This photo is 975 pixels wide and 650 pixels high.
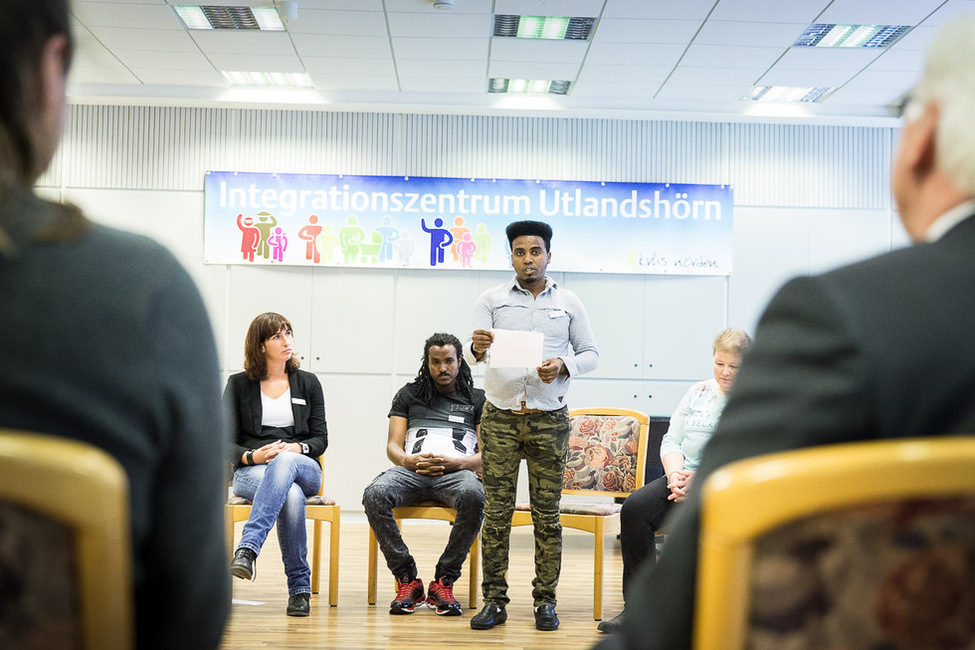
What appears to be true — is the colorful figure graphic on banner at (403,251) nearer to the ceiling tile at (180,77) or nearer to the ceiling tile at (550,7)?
the ceiling tile at (180,77)

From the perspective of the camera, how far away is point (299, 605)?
410cm

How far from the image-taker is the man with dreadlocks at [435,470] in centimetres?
428

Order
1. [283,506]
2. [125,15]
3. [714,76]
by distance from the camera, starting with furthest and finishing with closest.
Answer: [714,76], [125,15], [283,506]

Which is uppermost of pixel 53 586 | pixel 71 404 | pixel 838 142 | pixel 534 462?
pixel 838 142

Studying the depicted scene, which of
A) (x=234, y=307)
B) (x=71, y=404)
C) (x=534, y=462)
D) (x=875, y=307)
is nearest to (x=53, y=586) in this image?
(x=71, y=404)

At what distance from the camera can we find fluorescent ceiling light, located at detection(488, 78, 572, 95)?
7213 mm

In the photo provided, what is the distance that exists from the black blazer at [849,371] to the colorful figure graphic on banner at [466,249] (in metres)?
6.71

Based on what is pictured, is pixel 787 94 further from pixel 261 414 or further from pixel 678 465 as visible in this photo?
pixel 261 414

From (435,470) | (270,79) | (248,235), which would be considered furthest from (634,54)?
(435,470)

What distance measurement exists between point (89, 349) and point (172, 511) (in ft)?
0.60

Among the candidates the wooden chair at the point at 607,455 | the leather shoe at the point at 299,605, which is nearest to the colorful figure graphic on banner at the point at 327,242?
the wooden chair at the point at 607,455

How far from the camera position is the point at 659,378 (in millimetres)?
7543

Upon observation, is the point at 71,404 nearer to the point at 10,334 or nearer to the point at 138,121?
the point at 10,334

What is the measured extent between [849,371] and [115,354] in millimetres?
663
